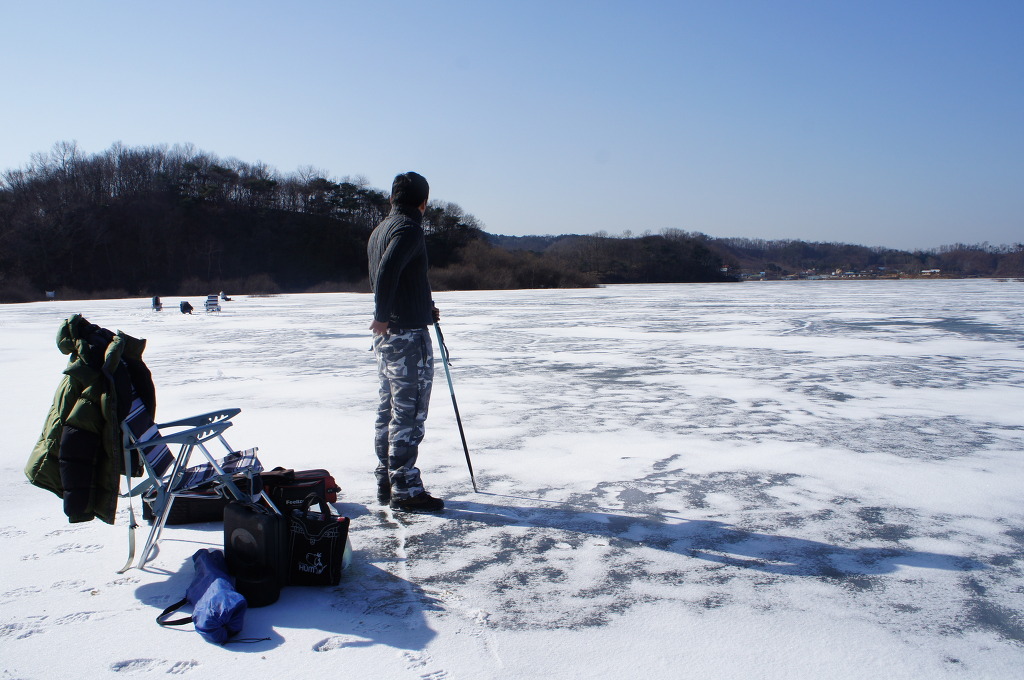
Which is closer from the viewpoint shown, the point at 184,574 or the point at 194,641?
the point at 194,641

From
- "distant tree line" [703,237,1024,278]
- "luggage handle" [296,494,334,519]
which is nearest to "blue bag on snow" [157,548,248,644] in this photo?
"luggage handle" [296,494,334,519]

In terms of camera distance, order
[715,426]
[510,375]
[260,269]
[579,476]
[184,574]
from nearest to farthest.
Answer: [184,574]
[579,476]
[715,426]
[510,375]
[260,269]

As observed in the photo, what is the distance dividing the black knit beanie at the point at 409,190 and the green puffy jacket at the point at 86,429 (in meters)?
1.50

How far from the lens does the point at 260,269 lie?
215 feet

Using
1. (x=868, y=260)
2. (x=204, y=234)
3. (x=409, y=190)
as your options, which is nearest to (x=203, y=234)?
(x=204, y=234)

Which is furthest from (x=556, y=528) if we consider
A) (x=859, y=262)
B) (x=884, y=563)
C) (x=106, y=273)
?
→ (x=859, y=262)

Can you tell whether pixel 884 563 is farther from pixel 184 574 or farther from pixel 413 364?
pixel 184 574

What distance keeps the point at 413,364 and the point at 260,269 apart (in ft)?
218

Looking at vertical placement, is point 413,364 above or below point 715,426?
above

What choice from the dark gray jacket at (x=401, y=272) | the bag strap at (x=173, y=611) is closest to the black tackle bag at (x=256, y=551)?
the bag strap at (x=173, y=611)

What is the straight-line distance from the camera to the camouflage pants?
3.62 m

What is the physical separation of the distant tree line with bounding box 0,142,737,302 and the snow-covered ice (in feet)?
157

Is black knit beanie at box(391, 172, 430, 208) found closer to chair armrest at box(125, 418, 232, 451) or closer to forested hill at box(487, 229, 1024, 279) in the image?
chair armrest at box(125, 418, 232, 451)

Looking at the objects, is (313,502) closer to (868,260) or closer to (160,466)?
(160,466)
